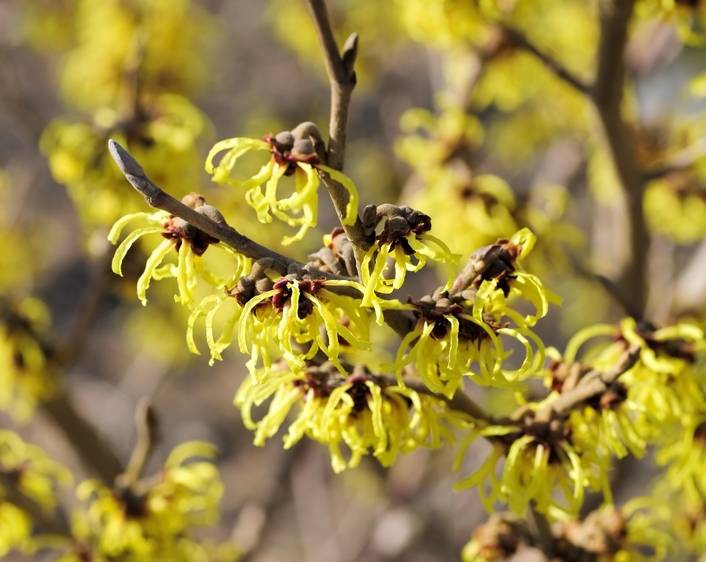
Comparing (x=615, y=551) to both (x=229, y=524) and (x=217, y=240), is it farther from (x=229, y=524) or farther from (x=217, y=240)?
(x=229, y=524)

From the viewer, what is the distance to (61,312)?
816 centimetres

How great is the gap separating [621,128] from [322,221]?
485cm

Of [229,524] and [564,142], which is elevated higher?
[564,142]

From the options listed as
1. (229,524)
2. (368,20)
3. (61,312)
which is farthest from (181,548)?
(61,312)

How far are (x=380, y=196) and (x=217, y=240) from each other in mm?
3318

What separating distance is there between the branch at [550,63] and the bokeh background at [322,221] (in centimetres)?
17

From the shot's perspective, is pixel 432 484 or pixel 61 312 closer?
pixel 432 484

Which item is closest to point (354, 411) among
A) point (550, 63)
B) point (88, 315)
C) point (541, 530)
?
point (541, 530)

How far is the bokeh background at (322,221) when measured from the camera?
106 inches

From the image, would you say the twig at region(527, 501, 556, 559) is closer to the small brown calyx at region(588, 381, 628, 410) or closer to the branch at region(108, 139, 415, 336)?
the small brown calyx at region(588, 381, 628, 410)

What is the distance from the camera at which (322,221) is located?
717 centimetres

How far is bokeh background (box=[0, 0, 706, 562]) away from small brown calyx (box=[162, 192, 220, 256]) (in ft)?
3.13

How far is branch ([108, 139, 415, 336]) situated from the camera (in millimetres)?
1138

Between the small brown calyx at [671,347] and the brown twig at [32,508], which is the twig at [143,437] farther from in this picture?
the small brown calyx at [671,347]
